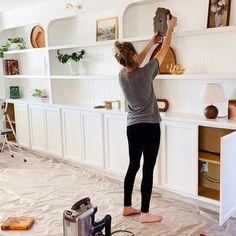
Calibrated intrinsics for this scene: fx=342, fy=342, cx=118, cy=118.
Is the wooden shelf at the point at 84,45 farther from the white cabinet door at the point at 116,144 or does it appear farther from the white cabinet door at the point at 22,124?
the white cabinet door at the point at 22,124

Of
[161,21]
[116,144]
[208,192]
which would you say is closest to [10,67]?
[116,144]

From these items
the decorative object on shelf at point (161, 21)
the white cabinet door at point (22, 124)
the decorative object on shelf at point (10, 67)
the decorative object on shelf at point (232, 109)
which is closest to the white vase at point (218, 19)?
the decorative object on shelf at point (161, 21)

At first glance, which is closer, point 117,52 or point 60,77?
point 117,52

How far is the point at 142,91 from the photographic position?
2.71 metres

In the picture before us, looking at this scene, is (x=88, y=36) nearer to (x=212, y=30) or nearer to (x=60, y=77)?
(x=60, y=77)

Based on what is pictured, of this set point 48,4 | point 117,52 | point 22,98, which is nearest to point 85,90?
point 48,4

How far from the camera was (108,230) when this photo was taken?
2.43 m

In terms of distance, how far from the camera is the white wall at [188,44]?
317 cm

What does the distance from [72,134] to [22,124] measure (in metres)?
1.33

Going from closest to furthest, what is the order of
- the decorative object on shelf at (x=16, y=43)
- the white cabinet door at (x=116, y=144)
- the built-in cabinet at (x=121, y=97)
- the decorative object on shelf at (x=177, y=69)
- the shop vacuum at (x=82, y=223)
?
the shop vacuum at (x=82, y=223), the built-in cabinet at (x=121, y=97), the decorative object on shelf at (x=177, y=69), the white cabinet door at (x=116, y=144), the decorative object on shelf at (x=16, y=43)

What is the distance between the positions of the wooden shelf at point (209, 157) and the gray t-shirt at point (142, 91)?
2.17 ft

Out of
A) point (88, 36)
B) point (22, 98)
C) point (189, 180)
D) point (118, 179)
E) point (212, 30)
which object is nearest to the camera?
point (212, 30)

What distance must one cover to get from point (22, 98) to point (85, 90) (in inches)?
63.8

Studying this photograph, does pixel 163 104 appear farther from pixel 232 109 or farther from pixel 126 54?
pixel 126 54
